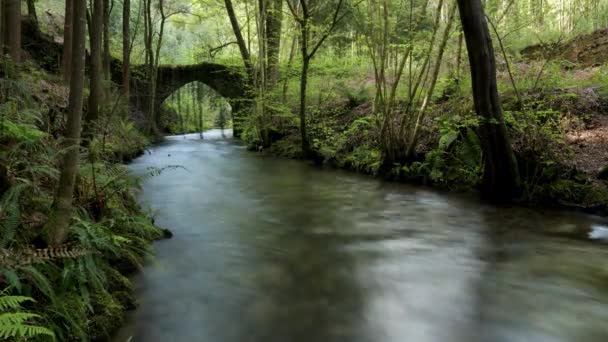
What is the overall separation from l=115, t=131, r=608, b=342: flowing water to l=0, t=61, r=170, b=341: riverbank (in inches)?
10.5

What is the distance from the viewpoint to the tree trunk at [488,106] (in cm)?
691

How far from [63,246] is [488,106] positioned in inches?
255

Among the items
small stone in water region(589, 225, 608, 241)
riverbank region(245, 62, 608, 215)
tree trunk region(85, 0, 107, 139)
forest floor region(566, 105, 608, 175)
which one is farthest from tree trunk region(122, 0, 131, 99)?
small stone in water region(589, 225, 608, 241)

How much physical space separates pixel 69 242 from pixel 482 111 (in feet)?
20.9

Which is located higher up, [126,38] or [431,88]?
[126,38]

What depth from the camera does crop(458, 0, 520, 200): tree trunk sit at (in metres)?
6.91

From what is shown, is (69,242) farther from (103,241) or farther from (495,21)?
(495,21)

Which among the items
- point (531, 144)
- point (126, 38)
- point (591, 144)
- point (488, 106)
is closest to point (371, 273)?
point (488, 106)

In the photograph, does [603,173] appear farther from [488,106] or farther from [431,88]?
[431,88]

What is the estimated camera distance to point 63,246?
303 centimetres

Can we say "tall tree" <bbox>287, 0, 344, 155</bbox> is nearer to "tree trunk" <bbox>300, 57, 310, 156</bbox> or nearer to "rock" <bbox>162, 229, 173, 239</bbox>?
"tree trunk" <bbox>300, 57, 310, 156</bbox>

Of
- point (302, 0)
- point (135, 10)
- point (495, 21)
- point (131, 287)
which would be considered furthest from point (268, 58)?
point (135, 10)

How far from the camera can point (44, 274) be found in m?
2.82

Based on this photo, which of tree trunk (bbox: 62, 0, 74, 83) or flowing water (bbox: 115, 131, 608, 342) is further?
tree trunk (bbox: 62, 0, 74, 83)
